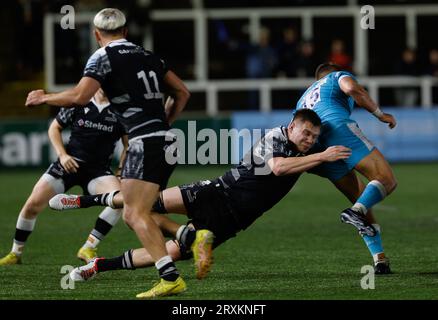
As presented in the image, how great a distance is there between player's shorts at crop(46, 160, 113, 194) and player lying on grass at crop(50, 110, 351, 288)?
1840 millimetres

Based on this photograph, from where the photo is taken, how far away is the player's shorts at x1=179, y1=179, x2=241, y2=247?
9422mm

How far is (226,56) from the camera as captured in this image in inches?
1103

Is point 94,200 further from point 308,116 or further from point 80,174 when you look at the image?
point 308,116

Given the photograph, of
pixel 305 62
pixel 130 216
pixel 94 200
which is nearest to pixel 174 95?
pixel 130 216

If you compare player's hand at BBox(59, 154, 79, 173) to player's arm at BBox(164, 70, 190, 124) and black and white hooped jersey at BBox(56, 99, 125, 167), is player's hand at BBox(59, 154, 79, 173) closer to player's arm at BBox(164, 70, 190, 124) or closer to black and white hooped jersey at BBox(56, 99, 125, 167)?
black and white hooped jersey at BBox(56, 99, 125, 167)

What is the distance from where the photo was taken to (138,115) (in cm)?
871

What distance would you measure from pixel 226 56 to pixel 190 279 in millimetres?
18526

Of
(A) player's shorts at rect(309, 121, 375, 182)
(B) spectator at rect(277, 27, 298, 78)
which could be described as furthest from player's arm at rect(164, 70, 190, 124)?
(B) spectator at rect(277, 27, 298, 78)

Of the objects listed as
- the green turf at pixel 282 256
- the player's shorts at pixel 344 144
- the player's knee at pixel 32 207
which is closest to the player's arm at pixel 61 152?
the player's knee at pixel 32 207

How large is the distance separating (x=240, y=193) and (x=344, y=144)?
3.79 feet

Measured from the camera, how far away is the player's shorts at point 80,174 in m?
11.3

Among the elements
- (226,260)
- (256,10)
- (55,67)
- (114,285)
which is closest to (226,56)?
(256,10)

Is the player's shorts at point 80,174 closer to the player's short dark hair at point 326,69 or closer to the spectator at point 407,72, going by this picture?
the player's short dark hair at point 326,69
